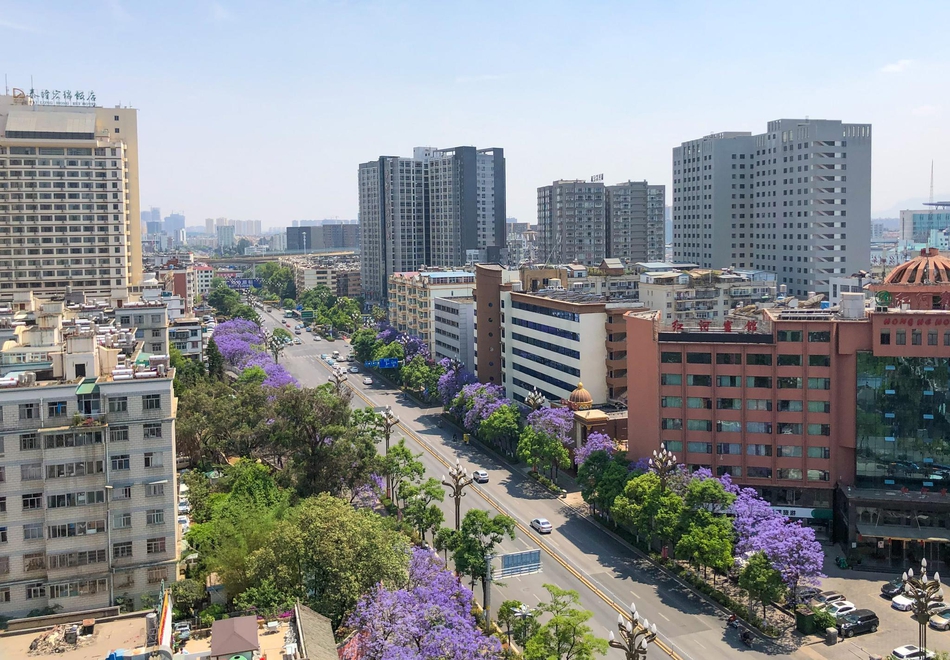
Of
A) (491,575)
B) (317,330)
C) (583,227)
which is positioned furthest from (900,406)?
(317,330)

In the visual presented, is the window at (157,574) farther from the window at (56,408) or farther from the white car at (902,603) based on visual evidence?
the white car at (902,603)

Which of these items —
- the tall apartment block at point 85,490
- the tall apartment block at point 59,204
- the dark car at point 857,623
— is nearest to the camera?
the tall apartment block at point 85,490

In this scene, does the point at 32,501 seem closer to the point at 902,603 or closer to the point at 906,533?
the point at 902,603

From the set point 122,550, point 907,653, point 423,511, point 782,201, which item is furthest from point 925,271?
point 782,201

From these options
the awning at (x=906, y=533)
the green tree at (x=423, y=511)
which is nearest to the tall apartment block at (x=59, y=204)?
the green tree at (x=423, y=511)

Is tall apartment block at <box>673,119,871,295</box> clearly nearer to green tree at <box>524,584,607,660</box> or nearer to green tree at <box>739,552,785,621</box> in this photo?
green tree at <box>739,552,785,621</box>

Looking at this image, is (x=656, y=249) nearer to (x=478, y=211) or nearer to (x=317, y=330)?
(x=478, y=211)

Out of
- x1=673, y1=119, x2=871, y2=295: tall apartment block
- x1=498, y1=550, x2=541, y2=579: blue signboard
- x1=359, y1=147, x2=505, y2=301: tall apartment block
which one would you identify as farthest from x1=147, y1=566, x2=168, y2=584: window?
x1=359, y1=147, x2=505, y2=301: tall apartment block
